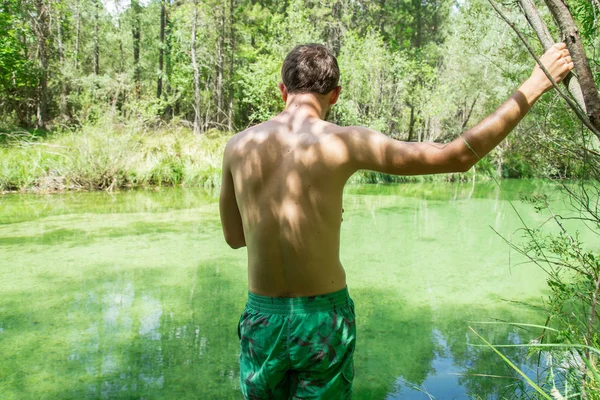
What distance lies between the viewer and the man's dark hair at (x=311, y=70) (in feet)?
4.17

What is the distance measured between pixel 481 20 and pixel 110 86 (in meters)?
13.0

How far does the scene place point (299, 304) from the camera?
4.09ft

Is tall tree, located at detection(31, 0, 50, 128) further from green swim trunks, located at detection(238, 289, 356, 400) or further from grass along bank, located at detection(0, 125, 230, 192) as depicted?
green swim trunks, located at detection(238, 289, 356, 400)

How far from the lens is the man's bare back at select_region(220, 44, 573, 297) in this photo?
1186mm

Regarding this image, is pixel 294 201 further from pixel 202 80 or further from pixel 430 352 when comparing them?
pixel 202 80

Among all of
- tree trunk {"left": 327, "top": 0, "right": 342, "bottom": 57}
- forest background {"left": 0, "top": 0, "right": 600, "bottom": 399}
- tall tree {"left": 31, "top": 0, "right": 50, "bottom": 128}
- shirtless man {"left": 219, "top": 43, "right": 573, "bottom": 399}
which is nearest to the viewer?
shirtless man {"left": 219, "top": 43, "right": 573, "bottom": 399}

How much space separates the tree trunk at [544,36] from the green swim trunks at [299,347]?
0.77m

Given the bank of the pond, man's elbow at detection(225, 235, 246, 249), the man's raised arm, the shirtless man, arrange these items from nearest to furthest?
the man's raised arm
the shirtless man
man's elbow at detection(225, 235, 246, 249)
the bank of the pond

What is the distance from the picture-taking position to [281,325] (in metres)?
1.24

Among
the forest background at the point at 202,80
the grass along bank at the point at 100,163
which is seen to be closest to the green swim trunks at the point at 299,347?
the forest background at the point at 202,80

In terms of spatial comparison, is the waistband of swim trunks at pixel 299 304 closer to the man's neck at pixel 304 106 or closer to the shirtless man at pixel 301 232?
the shirtless man at pixel 301 232

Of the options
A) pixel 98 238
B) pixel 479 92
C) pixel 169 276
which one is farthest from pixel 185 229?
pixel 479 92

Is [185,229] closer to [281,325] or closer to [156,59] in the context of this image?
[281,325]

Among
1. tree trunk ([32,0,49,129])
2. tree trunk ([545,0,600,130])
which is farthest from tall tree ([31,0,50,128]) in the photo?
tree trunk ([545,0,600,130])
